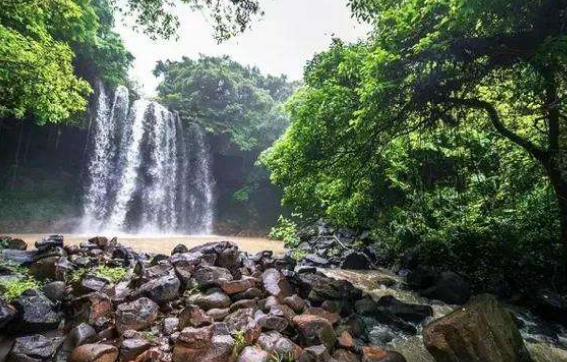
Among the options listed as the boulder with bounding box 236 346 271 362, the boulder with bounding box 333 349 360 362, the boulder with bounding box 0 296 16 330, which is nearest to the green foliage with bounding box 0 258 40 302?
the boulder with bounding box 0 296 16 330

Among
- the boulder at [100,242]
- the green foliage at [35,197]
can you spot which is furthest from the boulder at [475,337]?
the green foliage at [35,197]

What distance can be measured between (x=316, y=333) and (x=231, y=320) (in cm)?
120

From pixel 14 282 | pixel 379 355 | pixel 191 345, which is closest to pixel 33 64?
pixel 14 282

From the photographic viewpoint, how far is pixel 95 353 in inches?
159

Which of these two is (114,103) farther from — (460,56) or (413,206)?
(460,56)

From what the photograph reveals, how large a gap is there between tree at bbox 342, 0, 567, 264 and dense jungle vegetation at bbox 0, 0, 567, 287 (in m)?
0.02

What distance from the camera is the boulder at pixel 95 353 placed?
158 inches

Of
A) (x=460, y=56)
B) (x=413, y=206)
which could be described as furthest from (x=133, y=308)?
(x=413, y=206)

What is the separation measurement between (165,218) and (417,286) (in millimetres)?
18276

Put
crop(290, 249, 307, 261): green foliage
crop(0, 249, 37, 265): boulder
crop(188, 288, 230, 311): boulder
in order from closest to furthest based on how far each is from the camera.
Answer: crop(188, 288, 230, 311): boulder, crop(0, 249, 37, 265): boulder, crop(290, 249, 307, 261): green foliage

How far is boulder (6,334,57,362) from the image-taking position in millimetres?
4059

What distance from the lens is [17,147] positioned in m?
21.2

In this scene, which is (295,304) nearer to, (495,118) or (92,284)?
(92,284)

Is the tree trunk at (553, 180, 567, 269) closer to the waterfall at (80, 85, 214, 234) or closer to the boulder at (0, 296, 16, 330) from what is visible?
the boulder at (0, 296, 16, 330)
